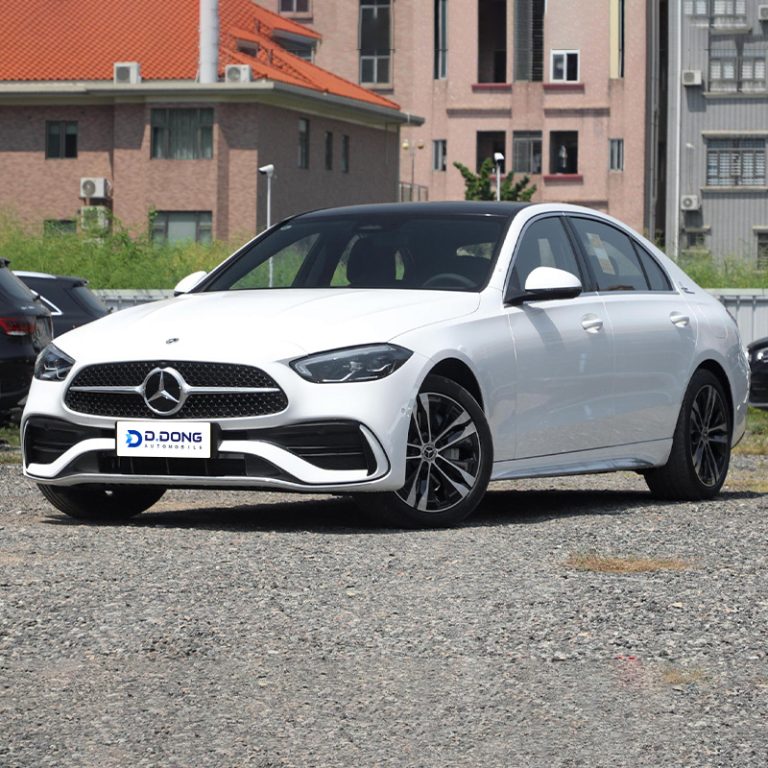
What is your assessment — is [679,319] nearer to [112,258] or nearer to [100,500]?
[100,500]

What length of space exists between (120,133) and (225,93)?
3.87 m

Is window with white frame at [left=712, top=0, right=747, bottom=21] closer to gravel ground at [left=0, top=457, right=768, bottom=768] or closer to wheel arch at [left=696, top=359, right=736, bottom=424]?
wheel arch at [left=696, top=359, right=736, bottom=424]

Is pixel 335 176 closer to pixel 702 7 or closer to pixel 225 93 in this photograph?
pixel 225 93

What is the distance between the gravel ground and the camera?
470cm

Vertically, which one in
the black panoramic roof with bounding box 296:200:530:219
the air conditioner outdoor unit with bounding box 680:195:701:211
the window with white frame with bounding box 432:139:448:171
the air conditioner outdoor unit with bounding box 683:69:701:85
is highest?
the air conditioner outdoor unit with bounding box 683:69:701:85

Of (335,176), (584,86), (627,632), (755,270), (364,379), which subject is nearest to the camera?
(627,632)

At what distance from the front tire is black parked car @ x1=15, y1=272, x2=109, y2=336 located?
34.8 ft

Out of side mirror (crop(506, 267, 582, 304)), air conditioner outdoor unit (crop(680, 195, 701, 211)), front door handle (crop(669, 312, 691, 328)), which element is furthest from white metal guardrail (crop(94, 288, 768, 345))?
air conditioner outdoor unit (crop(680, 195, 701, 211))

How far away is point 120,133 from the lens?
213 feet

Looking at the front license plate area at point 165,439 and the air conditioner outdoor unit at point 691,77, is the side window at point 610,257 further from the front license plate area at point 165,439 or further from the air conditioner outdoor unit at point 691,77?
the air conditioner outdoor unit at point 691,77

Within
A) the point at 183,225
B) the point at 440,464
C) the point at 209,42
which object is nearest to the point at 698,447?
the point at 440,464

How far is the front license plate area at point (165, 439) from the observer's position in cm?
859

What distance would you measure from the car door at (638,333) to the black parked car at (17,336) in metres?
5.28

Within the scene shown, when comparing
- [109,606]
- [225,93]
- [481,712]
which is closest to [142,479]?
[109,606]
